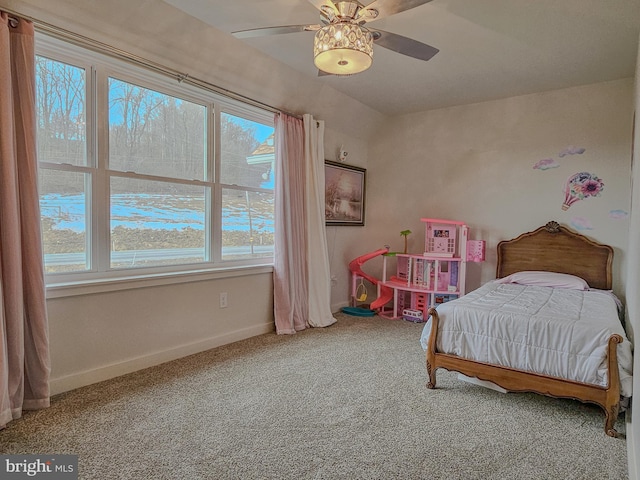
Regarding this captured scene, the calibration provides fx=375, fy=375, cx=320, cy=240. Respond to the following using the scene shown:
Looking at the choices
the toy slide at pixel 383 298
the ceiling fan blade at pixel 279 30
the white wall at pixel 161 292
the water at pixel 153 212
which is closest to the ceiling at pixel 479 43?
the white wall at pixel 161 292

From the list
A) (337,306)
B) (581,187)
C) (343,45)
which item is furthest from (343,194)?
(343,45)

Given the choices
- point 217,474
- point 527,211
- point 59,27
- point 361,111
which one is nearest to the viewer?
point 217,474

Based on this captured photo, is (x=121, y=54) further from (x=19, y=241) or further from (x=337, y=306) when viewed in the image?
(x=337, y=306)

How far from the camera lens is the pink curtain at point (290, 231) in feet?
12.0

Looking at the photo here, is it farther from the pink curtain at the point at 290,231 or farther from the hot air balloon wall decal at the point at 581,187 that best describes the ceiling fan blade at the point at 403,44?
the hot air balloon wall decal at the point at 581,187

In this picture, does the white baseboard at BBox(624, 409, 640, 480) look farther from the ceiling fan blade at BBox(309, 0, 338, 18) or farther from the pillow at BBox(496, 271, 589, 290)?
the ceiling fan blade at BBox(309, 0, 338, 18)

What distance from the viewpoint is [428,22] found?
2.61 meters

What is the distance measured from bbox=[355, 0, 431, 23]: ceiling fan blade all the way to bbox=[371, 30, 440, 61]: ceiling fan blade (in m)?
0.11

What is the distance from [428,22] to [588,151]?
7.73 ft

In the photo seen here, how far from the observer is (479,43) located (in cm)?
290

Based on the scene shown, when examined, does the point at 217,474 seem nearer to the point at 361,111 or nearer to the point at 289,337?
the point at 289,337

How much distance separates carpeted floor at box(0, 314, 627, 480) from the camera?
66.1 inches

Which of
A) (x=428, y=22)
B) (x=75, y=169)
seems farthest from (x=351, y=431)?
(x=428, y=22)

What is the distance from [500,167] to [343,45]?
10.1ft
